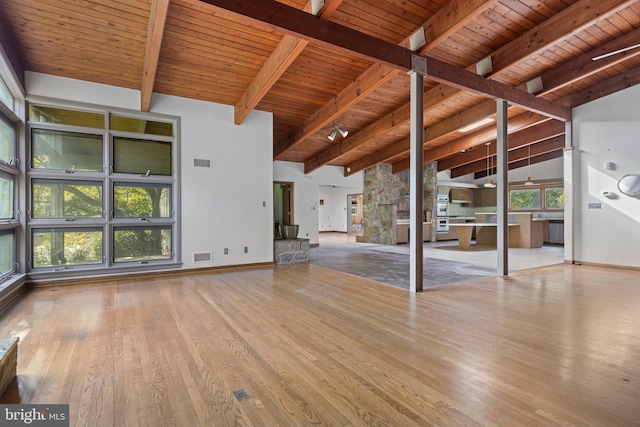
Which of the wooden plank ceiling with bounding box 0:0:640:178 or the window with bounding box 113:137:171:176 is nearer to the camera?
the wooden plank ceiling with bounding box 0:0:640:178

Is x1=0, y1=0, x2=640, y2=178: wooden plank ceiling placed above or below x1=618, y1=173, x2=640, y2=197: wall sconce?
above

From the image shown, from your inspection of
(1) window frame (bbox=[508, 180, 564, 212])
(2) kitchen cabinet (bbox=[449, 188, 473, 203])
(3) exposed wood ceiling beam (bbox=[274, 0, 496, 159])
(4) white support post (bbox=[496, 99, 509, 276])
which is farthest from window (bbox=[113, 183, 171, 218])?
(1) window frame (bbox=[508, 180, 564, 212])

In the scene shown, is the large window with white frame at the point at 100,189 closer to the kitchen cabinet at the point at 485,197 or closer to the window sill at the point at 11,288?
the window sill at the point at 11,288

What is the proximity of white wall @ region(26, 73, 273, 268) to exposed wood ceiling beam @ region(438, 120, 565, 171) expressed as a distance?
721 centimetres

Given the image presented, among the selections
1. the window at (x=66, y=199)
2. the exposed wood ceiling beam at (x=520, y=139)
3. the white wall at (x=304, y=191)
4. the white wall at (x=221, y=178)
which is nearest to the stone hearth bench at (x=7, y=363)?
the window at (x=66, y=199)

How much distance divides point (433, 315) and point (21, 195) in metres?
5.51

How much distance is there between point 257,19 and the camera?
3.02 m

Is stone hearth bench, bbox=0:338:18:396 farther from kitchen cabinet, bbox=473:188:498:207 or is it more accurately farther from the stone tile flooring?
kitchen cabinet, bbox=473:188:498:207

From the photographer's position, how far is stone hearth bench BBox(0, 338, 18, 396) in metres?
1.71

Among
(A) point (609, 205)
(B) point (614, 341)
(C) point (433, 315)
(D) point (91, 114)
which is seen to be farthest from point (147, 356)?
(A) point (609, 205)

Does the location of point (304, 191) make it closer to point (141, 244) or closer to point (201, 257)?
point (201, 257)

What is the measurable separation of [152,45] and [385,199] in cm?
836

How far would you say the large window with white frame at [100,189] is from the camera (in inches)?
173

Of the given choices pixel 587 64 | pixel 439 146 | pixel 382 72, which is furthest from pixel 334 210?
pixel 587 64
